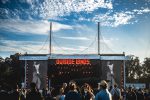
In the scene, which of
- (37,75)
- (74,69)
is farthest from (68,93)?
(37,75)

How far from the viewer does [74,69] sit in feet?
140

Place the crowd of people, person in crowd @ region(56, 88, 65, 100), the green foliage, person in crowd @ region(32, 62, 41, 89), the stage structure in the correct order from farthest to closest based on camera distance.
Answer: the green foliage, person in crowd @ region(32, 62, 41, 89), the stage structure, person in crowd @ region(56, 88, 65, 100), the crowd of people

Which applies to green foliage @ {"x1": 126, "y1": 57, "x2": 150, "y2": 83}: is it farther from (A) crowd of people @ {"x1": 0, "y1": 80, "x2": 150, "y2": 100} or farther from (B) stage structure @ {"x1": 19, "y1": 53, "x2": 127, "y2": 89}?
(A) crowd of people @ {"x1": 0, "y1": 80, "x2": 150, "y2": 100}

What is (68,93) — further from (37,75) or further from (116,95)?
(37,75)

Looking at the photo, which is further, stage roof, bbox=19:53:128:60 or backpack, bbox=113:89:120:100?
stage roof, bbox=19:53:128:60

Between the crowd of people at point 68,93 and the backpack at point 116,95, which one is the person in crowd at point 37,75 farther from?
the crowd of people at point 68,93

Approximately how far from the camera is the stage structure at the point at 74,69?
42812 mm

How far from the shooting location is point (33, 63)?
45531 millimetres

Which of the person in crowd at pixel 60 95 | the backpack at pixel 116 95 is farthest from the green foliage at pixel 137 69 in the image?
the person in crowd at pixel 60 95

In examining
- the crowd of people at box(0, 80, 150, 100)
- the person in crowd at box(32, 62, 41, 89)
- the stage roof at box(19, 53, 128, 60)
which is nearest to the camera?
the crowd of people at box(0, 80, 150, 100)

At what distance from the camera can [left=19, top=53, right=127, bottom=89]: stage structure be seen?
42.8m

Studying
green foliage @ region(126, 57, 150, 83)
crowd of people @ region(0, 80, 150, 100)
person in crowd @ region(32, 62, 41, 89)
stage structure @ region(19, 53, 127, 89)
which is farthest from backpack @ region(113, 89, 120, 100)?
green foliage @ region(126, 57, 150, 83)

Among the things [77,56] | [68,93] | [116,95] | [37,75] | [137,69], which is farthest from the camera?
[137,69]

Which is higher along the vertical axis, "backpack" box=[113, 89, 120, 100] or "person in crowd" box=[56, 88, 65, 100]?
"person in crowd" box=[56, 88, 65, 100]
